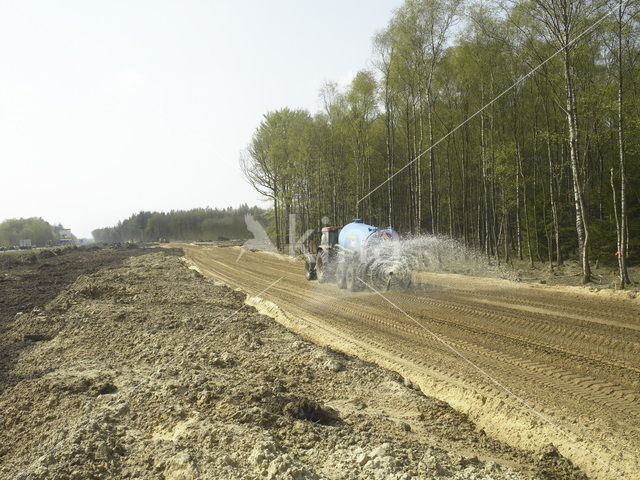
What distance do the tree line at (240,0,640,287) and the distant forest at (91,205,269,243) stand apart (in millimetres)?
69574

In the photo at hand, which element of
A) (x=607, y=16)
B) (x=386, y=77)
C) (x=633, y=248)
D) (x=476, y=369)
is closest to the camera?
(x=476, y=369)

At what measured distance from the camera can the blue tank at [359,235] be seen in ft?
41.9

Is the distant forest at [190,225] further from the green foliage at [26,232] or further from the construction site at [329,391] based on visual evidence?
the construction site at [329,391]

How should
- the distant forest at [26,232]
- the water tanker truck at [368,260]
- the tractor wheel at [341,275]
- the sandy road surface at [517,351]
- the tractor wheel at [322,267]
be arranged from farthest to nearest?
the distant forest at [26,232], the tractor wheel at [322,267], the tractor wheel at [341,275], the water tanker truck at [368,260], the sandy road surface at [517,351]

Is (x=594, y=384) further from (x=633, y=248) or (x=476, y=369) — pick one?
(x=633, y=248)

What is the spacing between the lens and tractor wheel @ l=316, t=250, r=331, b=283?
49.7 feet

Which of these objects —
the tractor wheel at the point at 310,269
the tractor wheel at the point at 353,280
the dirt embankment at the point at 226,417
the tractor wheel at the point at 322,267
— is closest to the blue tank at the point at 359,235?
the tractor wheel at the point at 353,280

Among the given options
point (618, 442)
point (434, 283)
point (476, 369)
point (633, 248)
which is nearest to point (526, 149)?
point (633, 248)

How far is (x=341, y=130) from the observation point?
30000 mm

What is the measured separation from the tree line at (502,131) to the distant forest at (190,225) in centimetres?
6957

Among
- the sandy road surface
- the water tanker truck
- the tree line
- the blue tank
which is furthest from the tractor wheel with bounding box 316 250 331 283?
the tree line

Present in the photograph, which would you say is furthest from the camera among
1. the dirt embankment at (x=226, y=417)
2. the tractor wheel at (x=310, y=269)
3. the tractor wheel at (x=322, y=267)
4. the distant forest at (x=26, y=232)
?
the distant forest at (x=26, y=232)

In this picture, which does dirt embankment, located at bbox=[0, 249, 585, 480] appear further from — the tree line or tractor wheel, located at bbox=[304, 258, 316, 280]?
the tree line

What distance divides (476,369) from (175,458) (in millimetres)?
4168
